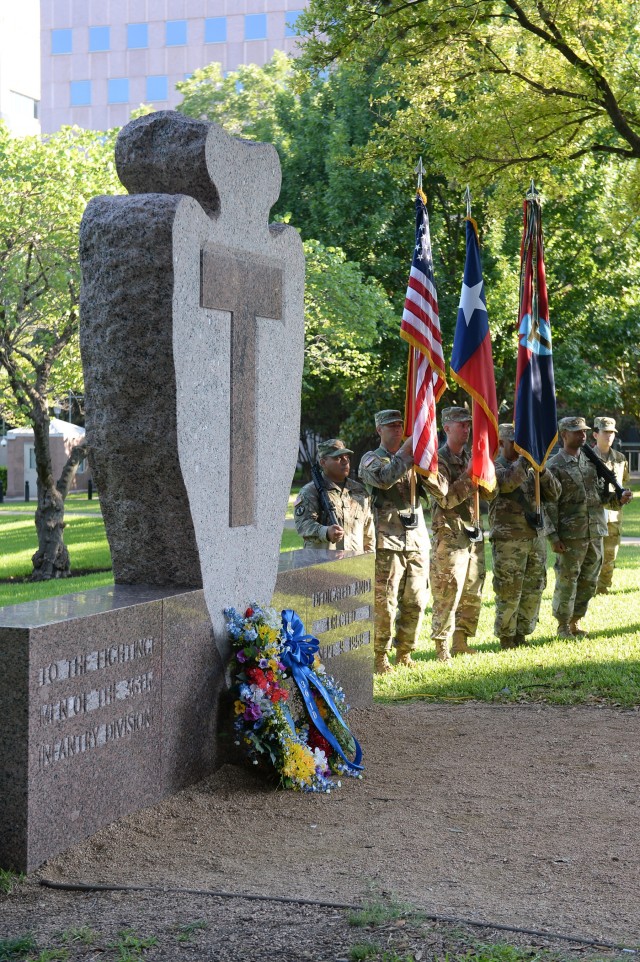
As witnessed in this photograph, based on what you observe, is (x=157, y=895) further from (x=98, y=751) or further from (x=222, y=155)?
(x=222, y=155)

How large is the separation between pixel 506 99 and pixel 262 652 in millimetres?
7654

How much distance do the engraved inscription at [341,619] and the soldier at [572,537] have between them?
3.74 m

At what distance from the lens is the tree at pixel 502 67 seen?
437 inches

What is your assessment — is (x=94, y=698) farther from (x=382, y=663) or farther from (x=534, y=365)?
(x=534, y=365)

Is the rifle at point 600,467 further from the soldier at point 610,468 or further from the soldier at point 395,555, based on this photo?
the soldier at point 395,555

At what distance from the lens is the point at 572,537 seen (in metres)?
11.5

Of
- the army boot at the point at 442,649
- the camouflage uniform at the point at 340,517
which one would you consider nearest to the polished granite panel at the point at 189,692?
the camouflage uniform at the point at 340,517

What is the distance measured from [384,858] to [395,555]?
16.1 feet

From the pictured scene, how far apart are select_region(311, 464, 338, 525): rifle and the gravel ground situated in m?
2.32

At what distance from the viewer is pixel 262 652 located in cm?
629

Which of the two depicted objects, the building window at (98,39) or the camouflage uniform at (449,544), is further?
the building window at (98,39)

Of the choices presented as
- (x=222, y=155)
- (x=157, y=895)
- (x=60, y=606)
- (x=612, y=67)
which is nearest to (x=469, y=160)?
(x=612, y=67)

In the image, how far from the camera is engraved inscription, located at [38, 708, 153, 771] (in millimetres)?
4906

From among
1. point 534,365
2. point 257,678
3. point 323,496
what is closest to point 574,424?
point 534,365
